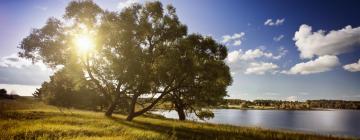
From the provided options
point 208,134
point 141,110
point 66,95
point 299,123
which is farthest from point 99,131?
point 299,123

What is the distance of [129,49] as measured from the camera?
30.1 m

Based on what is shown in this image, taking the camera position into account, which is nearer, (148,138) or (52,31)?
(148,138)

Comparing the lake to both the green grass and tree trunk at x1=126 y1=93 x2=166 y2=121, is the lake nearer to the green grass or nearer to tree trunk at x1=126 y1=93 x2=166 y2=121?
tree trunk at x1=126 y1=93 x2=166 y2=121

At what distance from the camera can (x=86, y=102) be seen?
65.0 m

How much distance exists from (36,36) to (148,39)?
500 inches

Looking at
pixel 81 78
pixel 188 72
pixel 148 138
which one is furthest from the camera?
pixel 81 78

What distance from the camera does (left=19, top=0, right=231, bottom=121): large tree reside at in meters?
28.3

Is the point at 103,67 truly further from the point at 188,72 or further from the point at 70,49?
the point at 188,72

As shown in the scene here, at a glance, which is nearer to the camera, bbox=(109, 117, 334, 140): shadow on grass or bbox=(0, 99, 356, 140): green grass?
bbox=(0, 99, 356, 140): green grass

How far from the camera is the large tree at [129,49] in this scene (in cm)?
2834

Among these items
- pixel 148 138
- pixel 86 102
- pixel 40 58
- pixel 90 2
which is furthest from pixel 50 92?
pixel 148 138

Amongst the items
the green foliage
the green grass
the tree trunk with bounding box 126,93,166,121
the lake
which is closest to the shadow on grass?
the green grass

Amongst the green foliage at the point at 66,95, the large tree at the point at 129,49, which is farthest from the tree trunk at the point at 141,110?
the green foliage at the point at 66,95

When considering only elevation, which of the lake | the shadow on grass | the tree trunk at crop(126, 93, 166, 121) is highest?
the tree trunk at crop(126, 93, 166, 121)
